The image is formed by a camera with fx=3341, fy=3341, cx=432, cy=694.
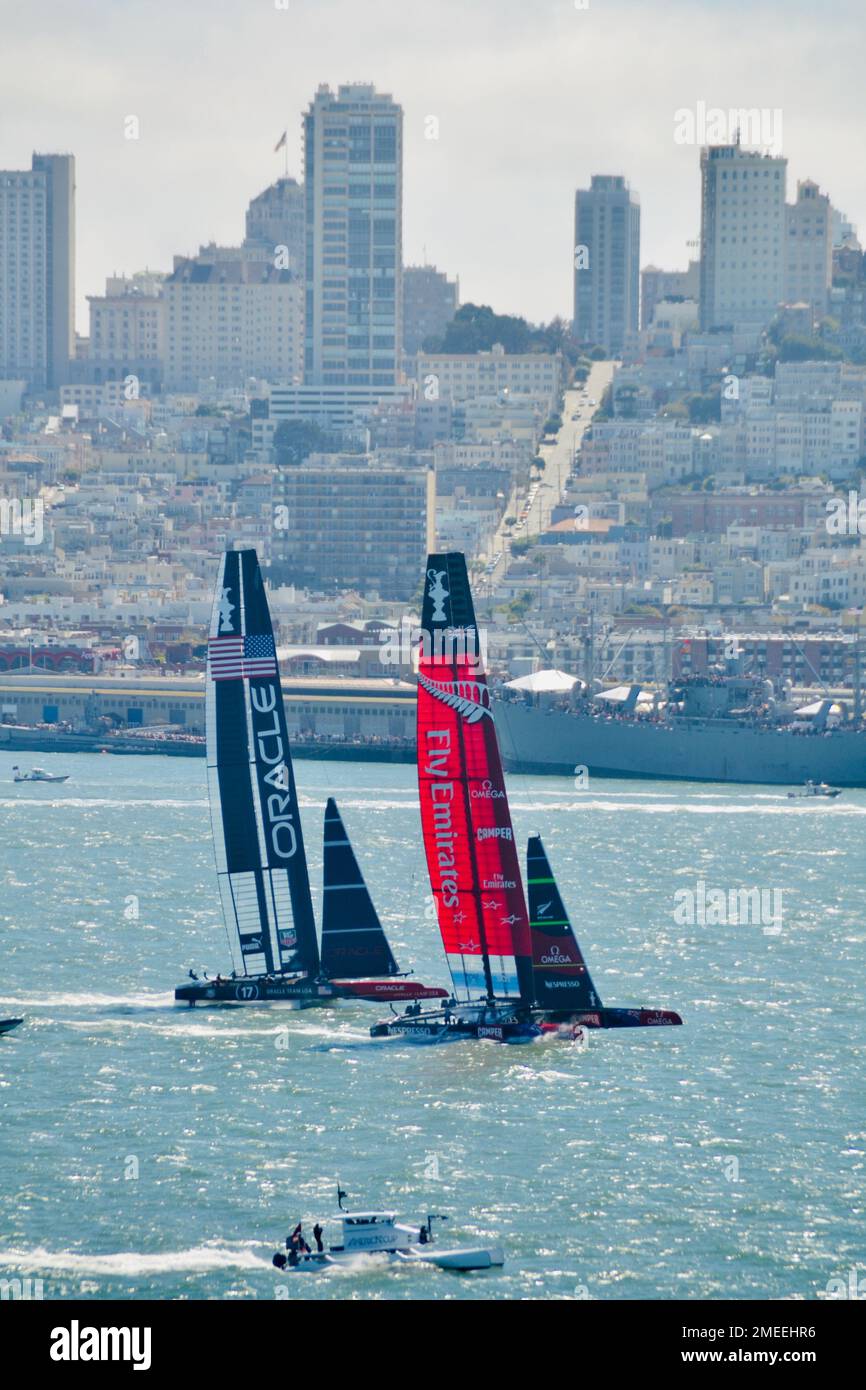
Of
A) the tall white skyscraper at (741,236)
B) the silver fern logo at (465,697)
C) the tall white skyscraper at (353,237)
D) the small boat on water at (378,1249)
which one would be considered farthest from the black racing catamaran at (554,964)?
the tall white skyscraper at (741,236)

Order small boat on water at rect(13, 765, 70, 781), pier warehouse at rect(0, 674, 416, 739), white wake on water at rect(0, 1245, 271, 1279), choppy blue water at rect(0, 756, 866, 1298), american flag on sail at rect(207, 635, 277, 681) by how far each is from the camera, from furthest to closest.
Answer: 1. pier warehouse at rect(0, 674, 416, 739)
2. small boat on water at rect(13, 765, 70, 781)
3. american flag on sail at rect(207, 635, 277, 681)
4. choppy blue water at rect(0, 756, 866, 1298)
5. white wake on water at rect(0, 1245, 271, 1279)

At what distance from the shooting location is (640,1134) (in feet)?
77.3

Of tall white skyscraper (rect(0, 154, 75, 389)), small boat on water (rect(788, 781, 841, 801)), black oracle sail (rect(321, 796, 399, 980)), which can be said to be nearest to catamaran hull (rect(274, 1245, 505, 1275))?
black oracle sail (rect(321, 796, 399, 980))

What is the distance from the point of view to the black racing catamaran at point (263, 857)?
28.8 metres

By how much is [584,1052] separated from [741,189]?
108 metres

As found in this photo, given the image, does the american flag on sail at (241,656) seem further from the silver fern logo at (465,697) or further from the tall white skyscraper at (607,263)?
the tall white skyscraper at (607,263)

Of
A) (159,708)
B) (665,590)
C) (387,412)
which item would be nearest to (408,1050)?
(159,708)

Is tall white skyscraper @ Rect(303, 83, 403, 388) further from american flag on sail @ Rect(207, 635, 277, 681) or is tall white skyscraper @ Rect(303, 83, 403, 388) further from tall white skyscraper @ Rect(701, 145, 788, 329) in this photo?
american flag on sail @ Rect(207, 635, 277, 681)

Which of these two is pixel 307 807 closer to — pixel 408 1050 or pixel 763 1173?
pixel 408 1050

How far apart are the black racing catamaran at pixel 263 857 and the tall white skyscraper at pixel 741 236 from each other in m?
103

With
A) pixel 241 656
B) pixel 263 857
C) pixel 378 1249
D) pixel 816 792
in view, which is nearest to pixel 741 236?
pixel 816 792

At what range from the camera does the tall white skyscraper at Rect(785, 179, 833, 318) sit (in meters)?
135

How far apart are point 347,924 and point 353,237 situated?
335ft

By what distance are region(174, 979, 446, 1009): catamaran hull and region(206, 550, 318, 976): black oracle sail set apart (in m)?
0.27
